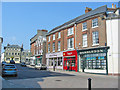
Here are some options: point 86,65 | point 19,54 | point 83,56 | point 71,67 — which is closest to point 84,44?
point 83,56

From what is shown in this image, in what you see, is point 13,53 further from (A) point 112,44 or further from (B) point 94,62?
(A) point 112,44

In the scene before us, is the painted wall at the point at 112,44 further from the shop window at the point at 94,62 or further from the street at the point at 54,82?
the street at the point at 54,82

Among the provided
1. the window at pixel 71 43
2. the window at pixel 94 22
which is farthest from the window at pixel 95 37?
the window at pixel 71 43

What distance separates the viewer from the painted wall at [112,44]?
1908cm

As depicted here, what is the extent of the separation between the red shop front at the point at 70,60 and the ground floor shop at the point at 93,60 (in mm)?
1254

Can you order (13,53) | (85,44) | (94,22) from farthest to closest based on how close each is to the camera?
(13,53)
(85,44)
(94,22)

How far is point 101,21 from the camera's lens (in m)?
21.1

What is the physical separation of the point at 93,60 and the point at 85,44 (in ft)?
11.0

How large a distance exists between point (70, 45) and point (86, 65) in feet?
20.6

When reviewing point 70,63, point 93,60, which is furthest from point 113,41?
point 70,63

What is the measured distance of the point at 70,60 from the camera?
2739cm

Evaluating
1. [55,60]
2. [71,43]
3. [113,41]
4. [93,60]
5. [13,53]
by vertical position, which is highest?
[71,43]

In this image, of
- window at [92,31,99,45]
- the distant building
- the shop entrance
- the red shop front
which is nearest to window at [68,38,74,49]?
the red shop front

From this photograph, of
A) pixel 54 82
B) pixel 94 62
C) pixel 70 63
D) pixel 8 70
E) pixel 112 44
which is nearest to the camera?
pixel 54 82
